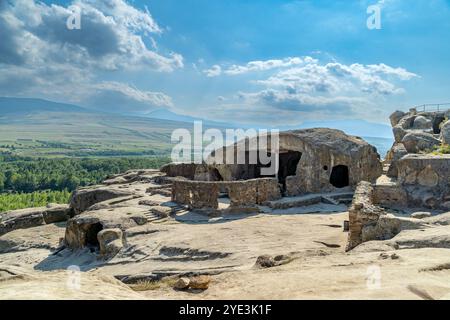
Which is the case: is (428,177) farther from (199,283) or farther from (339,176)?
(199,283)

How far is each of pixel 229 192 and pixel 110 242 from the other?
6826 millimetres

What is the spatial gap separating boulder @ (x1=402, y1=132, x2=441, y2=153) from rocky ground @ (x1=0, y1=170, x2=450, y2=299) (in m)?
15.5

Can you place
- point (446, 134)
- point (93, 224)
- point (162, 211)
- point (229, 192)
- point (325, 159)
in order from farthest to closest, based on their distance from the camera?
point (446, 134)
point (325, 159)
point (229, 192)
point (162, 211)
point (93, 224)

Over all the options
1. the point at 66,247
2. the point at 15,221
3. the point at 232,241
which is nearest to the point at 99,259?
the point at 66,247

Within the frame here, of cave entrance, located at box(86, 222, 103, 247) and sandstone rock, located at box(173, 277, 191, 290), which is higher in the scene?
sandstone rock, located at box(173, 277, 191, 290)

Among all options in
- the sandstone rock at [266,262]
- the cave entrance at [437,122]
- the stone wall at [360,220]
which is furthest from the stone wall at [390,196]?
the cave entrance at [437,122]

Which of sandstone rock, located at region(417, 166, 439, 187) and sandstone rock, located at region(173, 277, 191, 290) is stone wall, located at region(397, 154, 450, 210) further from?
sandstone rock, located at region(173, 277, 191, 290)

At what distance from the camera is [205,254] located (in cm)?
1453

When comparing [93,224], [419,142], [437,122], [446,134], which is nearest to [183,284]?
[93,224]

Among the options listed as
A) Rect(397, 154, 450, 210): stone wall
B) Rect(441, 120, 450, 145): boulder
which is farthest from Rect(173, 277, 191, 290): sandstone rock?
Rect(441, 120, 450, 145): boulder

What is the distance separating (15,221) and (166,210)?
11.8 metres

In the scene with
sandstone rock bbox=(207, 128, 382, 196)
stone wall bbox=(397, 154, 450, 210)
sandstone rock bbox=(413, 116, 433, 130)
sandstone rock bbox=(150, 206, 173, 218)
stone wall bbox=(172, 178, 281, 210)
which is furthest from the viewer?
sandstone rock bbox=(413, 116, 433, 130)

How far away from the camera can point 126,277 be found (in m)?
13.1

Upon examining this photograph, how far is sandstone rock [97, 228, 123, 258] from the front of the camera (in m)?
17.3
